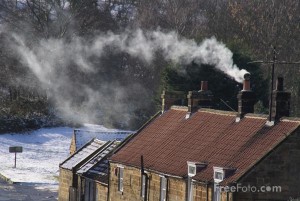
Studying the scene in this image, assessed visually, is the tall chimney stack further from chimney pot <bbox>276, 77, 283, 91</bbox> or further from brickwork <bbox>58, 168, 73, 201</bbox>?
brickwork <bbox>58, 168, 73, 201</bbox>

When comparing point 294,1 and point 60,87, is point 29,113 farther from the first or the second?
point 294,1

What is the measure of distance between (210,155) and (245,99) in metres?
2.69

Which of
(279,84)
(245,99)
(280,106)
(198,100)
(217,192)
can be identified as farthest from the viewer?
(198,100)

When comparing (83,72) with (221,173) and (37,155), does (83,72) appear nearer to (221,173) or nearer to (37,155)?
(37,155)

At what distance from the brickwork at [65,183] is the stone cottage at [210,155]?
6.09 meters

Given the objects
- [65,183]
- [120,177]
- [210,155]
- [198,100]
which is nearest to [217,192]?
[210,155]

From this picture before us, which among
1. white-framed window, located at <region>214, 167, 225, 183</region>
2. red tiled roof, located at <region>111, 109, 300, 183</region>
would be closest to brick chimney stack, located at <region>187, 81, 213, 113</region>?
red tiled roof, located at <region>111, 109, 300, 183</region>

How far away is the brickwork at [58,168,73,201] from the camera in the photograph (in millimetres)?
46031

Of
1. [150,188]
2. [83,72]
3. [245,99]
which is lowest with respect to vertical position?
[150,188]

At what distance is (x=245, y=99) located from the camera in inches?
1353

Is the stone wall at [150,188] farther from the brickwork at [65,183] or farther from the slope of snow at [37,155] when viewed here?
the slope of snow at [37,155]

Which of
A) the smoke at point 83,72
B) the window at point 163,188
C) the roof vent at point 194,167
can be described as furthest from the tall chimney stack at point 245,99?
the smoke at point 83,72

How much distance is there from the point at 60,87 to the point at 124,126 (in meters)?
7.95

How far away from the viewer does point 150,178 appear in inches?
1405
